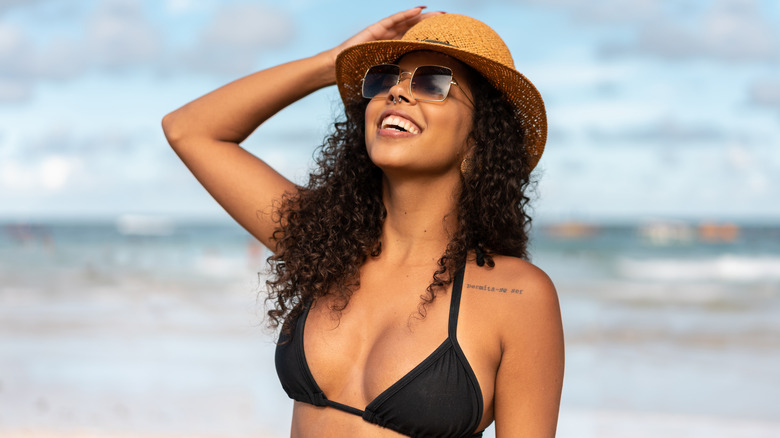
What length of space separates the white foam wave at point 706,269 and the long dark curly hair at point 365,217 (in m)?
16.5

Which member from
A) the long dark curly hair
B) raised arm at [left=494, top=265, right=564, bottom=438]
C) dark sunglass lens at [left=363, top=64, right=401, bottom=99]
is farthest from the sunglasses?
raised arm at [left=494, top=265, right=564, bottom=438]

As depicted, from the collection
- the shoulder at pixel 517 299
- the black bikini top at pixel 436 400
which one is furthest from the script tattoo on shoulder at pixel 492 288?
the black bikini top at pixel 436 400

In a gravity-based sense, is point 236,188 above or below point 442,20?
below

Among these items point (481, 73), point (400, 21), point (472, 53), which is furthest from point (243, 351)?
point (472, 53)

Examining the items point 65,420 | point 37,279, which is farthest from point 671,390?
point 37,279

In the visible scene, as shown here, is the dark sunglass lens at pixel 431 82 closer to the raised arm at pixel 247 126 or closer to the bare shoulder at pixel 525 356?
the raised arm at pixel 247 126

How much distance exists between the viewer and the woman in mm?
2246

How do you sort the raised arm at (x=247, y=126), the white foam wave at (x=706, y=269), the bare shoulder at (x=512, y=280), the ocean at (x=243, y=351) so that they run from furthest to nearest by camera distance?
the white foam wave at (x=706, y=269) < the ocean at (x=243, y=351) < the raised arm at (x=247, y=126) < the bare shoulder at (x=512, y=280)

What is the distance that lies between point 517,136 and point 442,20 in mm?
444

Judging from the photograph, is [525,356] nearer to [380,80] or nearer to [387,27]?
[380,80]

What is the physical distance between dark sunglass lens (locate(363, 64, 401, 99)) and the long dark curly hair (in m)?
0.25

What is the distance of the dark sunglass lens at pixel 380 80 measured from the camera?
2.46 meters

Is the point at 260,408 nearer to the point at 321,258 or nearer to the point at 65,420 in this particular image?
the point at 65,420

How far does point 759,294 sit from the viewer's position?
50.1 feet
